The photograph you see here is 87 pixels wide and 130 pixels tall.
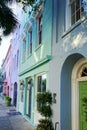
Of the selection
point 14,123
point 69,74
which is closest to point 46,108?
point 69,74

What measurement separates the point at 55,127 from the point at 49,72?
8.35 feet

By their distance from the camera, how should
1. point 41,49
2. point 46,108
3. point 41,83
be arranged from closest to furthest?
point 46,108 → point 41,49 → point 41,83

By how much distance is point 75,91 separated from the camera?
296 inches

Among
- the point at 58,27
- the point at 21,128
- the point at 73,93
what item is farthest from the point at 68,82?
the point at 21,128

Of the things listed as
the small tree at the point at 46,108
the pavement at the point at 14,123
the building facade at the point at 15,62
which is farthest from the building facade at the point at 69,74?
the building facade at the point at 15,62

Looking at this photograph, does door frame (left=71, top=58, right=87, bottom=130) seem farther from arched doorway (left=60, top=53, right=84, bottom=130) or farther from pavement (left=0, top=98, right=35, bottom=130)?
pavement (left=0, top=98, right=35, bottom=130)

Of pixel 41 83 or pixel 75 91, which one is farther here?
pixel 41 83

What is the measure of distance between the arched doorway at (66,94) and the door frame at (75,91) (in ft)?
0.29

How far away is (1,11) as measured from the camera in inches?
393

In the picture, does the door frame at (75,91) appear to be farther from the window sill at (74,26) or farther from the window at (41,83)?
the window at (41,83)

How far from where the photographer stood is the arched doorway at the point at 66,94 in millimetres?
7438

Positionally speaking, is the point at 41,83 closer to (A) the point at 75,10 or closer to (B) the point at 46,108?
(B) the point at 46,108

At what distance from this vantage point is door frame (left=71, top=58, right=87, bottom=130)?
7309 mm

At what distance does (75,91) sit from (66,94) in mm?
368
